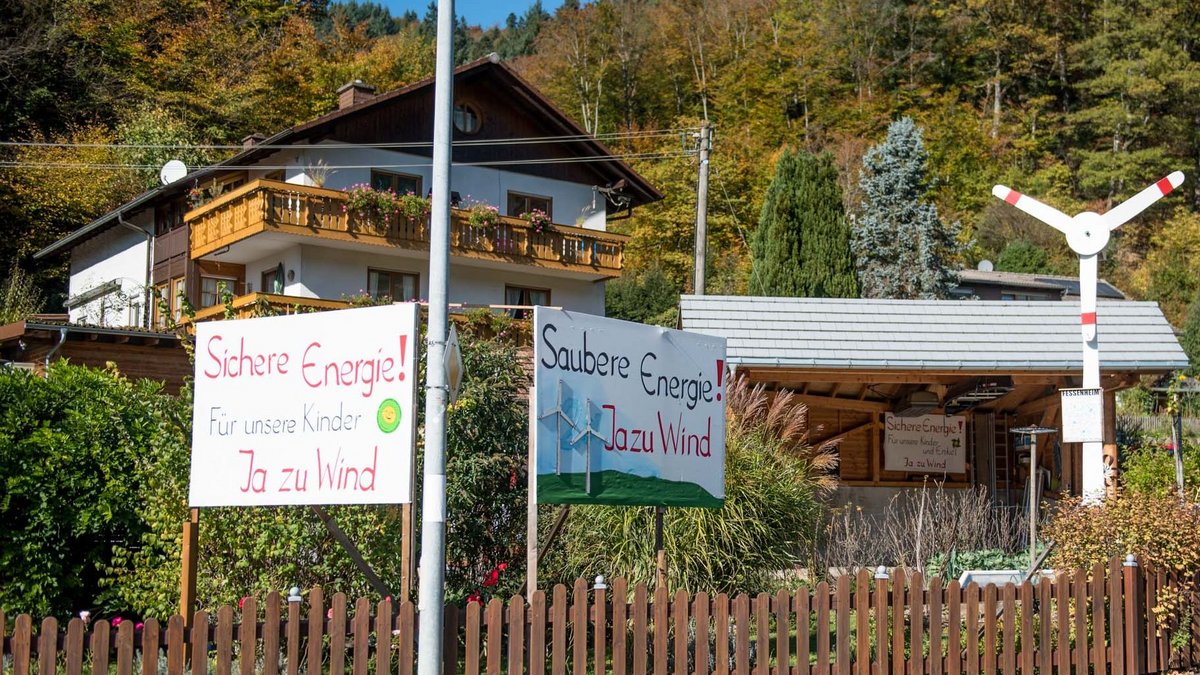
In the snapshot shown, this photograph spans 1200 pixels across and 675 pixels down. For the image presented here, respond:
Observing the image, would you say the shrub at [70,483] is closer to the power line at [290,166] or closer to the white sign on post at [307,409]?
the white sign on post at [307,409]

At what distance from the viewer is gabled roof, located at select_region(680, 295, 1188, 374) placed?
15.7 m

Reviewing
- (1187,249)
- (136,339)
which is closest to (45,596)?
(136,339)

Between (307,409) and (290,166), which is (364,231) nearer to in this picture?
(290,166)

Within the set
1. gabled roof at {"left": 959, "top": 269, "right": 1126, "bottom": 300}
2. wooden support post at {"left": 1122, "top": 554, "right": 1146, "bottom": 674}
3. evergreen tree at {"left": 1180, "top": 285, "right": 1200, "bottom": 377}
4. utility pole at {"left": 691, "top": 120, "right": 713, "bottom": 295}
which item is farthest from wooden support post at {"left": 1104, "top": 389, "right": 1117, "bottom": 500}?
evergreen tree at {"left": 1180, "top": 285, "right": 1200, "bottom": 377}

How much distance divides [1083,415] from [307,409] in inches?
277

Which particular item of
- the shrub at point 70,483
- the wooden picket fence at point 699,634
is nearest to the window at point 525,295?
the shrub at point 70,483

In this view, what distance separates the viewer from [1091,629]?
10117mm

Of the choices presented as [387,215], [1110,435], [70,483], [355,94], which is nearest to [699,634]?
[70,483]

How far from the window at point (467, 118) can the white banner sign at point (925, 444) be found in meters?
17.7

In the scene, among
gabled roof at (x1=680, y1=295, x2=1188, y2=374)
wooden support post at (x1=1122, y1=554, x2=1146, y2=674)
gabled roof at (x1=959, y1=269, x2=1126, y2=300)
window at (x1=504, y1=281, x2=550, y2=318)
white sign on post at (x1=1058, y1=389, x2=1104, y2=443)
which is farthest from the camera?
gabled roof at (x1=959, y1=269, x2=1126, y2=300)

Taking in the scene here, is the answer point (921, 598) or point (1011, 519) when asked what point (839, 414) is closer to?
point (1011, 519)

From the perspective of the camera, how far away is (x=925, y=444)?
18.5 meters

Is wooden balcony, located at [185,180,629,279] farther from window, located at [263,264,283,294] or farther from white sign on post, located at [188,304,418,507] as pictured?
white sign on post, located at [188,304,418,507]

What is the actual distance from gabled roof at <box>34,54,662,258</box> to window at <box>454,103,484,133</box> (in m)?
0.94
